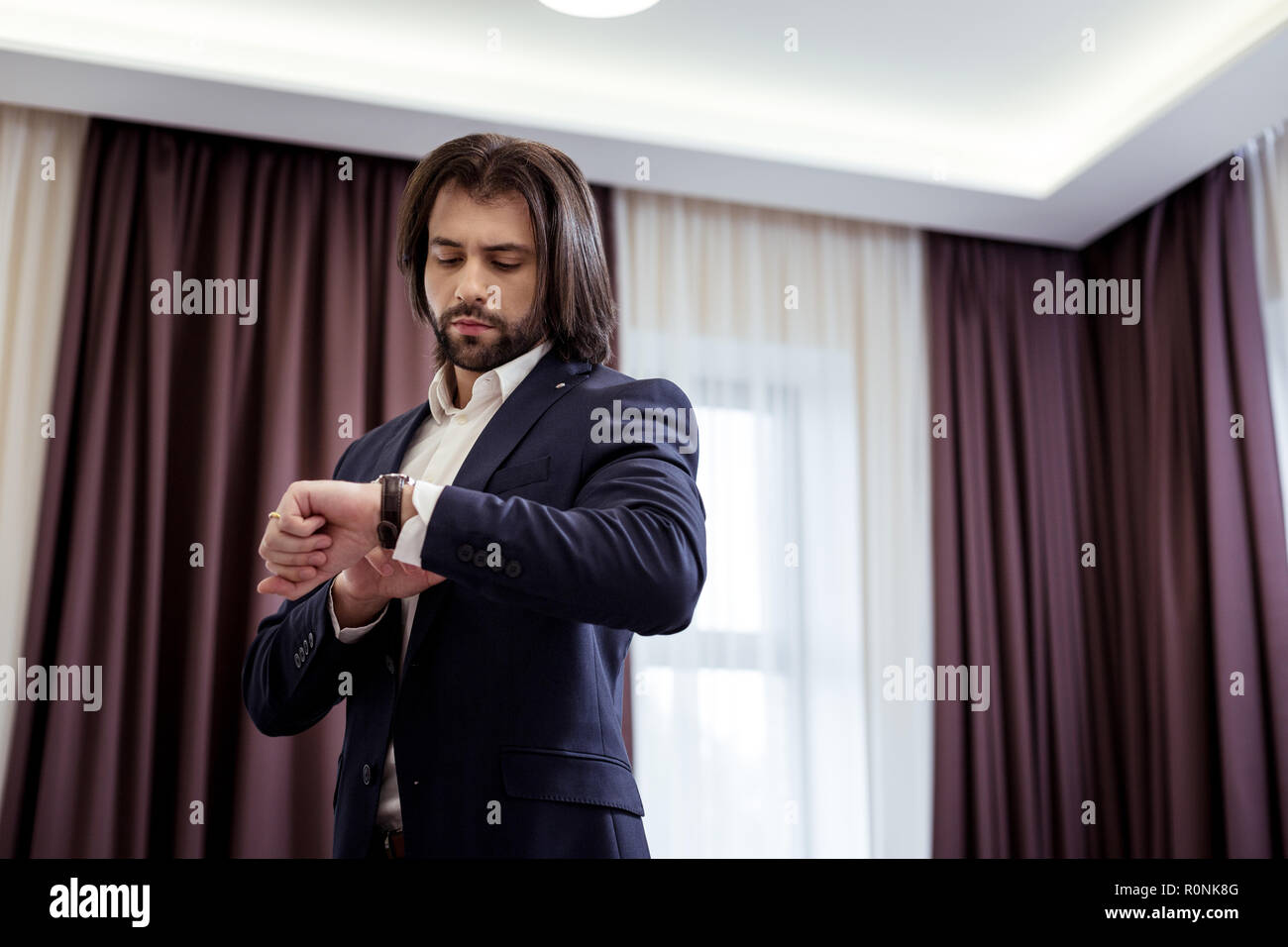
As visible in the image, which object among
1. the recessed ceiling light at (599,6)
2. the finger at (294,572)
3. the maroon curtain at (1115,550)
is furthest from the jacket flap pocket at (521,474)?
the maroon curtain at (1115,550)

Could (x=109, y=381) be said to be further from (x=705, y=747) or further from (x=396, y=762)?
(x=396, y=762)

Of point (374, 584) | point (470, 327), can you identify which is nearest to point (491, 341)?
point (470, 327)

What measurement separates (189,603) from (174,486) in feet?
1.08

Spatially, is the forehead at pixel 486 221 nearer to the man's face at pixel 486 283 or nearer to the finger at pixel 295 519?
the man's face at pixel 486 283

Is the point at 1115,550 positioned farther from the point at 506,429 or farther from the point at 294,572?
the point at 294,572

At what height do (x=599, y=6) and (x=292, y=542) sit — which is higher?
(x=599, y=6)

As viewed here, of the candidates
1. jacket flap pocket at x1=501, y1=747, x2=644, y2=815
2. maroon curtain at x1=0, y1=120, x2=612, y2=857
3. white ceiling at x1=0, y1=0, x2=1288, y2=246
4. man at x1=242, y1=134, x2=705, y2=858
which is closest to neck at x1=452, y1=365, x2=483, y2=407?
man at x1=242, y1=134, x2=705, y2=858

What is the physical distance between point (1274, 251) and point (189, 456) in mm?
3173

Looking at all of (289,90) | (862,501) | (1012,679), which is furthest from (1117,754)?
(289,90)

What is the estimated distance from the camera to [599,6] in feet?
10.0
